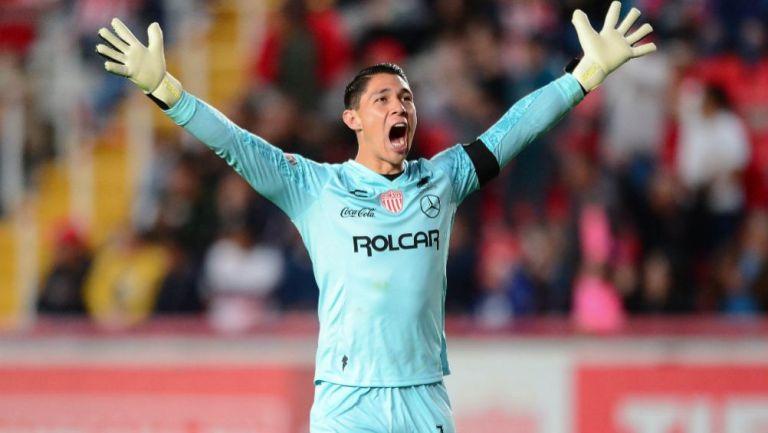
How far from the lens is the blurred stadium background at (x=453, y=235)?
851 centimetres

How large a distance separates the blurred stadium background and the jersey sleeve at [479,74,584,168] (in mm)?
2923

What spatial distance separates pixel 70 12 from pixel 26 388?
615 centimetres

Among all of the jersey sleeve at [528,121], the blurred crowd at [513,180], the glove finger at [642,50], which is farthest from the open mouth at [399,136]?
the blurred crowd at [513,180]

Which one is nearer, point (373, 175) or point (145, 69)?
point (145, 69)

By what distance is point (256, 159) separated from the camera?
18.1 ft

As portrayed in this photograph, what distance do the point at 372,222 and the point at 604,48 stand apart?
126cm

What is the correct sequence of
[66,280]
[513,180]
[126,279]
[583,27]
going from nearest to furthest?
[583,27] → [513,180] → [126,279] → [66,280]

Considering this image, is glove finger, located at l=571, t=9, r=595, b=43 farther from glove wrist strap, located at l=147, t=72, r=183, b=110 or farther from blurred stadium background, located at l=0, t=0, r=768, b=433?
blurred stadium background, located at l=0, t=0, r=768, b=433

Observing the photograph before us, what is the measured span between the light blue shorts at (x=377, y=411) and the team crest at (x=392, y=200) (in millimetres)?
698

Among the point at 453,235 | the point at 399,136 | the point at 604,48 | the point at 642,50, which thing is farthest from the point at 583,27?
the point at 453,235

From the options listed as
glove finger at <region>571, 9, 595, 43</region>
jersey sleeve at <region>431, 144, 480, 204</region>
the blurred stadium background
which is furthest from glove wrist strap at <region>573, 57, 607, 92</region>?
the blurred stadium background

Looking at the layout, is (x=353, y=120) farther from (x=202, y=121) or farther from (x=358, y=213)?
(x=202, y=121)

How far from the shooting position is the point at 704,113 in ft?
36.8

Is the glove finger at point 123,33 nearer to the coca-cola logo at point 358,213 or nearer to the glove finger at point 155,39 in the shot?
the glove finger at point 155,39
